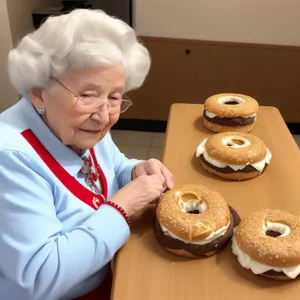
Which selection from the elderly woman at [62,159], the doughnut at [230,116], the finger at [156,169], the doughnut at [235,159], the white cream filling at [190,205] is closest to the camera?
the elderly woman at [62,159]

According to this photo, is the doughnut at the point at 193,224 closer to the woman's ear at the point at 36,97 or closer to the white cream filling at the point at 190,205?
the white cream filling at the point at 190,205

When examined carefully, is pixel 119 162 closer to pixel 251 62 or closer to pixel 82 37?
pixel 82 37

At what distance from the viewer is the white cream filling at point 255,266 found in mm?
920

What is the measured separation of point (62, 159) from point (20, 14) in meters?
2.43

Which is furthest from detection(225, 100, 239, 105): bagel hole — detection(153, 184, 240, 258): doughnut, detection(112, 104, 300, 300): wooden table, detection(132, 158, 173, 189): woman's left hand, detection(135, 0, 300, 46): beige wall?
detection(135, 0, 300, 46): beige wall

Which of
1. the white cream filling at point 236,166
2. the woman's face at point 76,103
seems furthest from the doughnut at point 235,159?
the woman's face at point 76,103

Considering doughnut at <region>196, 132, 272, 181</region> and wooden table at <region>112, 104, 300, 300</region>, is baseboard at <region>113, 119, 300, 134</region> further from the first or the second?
doughnut at <region>196, 132, 272, 181</region>

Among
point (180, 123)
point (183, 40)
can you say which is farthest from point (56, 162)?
point (183, 40)

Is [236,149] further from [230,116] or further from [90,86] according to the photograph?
[90,86]

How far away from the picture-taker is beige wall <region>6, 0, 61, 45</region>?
283cm

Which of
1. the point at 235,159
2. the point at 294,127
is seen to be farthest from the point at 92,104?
the point at 294,127

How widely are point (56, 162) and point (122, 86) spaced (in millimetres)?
269

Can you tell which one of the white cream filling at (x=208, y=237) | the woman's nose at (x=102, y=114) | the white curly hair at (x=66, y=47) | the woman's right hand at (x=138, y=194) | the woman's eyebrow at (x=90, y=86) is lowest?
the white cream filling at (x=208, y=237)

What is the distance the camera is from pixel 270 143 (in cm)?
163
